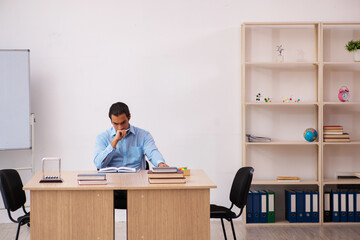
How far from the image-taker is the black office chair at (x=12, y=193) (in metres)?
3.54

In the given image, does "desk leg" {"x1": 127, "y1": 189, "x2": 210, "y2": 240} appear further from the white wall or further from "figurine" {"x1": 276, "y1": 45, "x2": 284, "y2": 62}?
"figurine" {"x1": 276, "y1": 45, "x2": 284, "y2": 62}

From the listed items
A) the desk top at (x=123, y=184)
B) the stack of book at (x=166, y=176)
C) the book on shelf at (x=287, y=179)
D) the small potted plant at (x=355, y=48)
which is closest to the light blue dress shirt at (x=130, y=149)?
the desk top at (x=123, y=184)

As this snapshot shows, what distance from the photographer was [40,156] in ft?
17.8

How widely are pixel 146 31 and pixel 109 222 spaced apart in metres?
2.80

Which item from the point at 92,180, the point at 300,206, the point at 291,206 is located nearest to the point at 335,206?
the point at 300,206

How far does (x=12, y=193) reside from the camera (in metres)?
3.63

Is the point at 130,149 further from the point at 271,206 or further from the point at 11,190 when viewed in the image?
the point at 271,206

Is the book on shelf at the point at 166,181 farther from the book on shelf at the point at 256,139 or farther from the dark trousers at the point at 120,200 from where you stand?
the book on shelf at the point at 256,139

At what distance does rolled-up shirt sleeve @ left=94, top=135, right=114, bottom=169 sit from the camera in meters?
4.03

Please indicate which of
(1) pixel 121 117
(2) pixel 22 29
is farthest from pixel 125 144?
(2) pixel 22 29

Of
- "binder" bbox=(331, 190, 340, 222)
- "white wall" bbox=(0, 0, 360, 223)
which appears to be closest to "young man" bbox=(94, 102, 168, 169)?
"white wall" bbox=(0, 0, 360, 223)

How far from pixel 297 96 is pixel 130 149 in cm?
234

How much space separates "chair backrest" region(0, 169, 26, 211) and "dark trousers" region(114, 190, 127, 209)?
2.53ft

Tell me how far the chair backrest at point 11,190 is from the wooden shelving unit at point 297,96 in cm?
277
